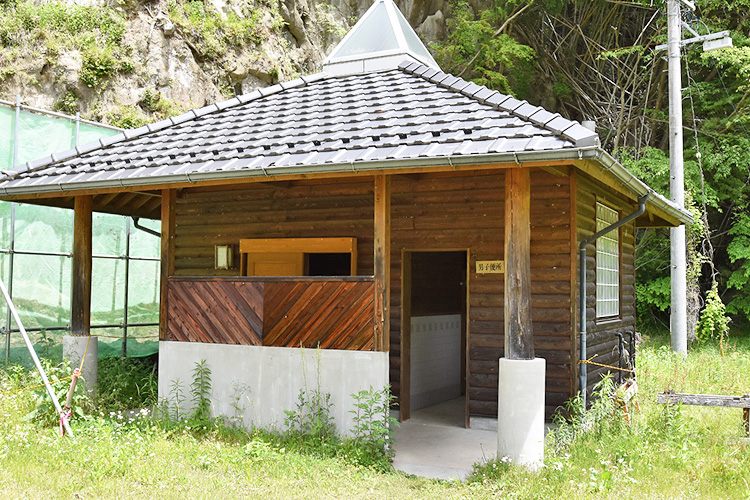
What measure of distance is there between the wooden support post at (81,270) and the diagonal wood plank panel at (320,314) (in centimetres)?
276

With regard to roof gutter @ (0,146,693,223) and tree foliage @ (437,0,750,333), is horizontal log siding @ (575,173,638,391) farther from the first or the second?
tree foliage @ (437,0,750,333)

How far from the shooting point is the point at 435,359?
34.6ft

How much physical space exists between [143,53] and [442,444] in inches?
571

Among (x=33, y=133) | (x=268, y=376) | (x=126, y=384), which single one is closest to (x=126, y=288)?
(x=33, y=133)

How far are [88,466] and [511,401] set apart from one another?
12.4 ft

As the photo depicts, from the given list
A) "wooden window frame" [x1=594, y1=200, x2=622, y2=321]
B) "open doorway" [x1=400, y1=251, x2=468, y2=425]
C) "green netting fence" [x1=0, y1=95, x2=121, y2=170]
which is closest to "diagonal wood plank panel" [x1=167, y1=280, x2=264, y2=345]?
"open doorway" [x1=400, y1=251, x2=468, y2=425]

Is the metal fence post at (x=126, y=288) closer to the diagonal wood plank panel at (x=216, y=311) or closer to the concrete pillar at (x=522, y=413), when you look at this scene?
the diagonal wood plank panel at (x=216, y=311)

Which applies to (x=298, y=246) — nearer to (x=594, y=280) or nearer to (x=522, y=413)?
(x=594, y=280)

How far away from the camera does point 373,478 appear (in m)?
6.12

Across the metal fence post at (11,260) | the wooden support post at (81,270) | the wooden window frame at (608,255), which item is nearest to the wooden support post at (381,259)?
the wooden window frame at (608,255)

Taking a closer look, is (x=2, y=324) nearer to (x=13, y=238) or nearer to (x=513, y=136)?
(x=13, y=238)

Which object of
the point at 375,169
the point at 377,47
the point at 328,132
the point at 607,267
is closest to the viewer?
the point at 375,169

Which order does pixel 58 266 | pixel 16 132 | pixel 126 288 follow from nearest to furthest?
pixel 16 132 → pixel 58 266 → pixel 126 288

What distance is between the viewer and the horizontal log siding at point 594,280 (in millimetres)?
8203
